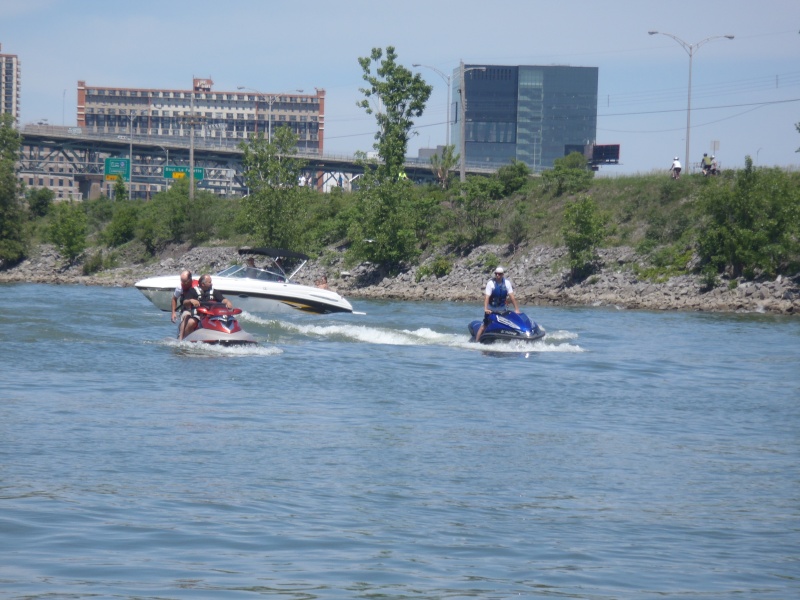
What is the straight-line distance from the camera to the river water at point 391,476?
342 inches

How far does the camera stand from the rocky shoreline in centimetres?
4362

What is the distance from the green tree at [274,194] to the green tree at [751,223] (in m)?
20.7

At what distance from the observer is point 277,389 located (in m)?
18.5

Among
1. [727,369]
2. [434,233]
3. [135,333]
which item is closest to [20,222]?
[434,233]

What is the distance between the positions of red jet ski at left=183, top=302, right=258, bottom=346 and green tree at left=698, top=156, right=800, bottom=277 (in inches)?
1081

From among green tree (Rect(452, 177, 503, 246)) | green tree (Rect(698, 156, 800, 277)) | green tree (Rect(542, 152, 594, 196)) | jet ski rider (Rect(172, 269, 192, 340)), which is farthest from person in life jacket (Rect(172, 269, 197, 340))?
green tree (Rect(542, 152, 594, 196))

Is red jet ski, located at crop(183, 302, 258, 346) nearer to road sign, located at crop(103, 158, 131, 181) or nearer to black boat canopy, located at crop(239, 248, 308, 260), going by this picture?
black boat canopy, located at crop(239, 248, 308, 260)

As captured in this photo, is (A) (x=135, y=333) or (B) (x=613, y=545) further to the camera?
(A) (x=135, y=333)

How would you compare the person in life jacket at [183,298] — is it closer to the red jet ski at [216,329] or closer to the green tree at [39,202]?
the red jet ski at [216,329]

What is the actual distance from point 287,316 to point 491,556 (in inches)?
983

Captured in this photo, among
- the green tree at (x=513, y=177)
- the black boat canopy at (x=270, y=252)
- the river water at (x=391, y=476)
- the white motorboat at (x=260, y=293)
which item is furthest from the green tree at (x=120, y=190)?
the river water at (x=391, y=476)

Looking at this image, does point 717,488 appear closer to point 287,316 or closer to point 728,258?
point 287,316

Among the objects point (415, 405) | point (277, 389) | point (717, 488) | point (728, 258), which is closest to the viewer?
point (717, 488)

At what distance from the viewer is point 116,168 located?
319 ft
